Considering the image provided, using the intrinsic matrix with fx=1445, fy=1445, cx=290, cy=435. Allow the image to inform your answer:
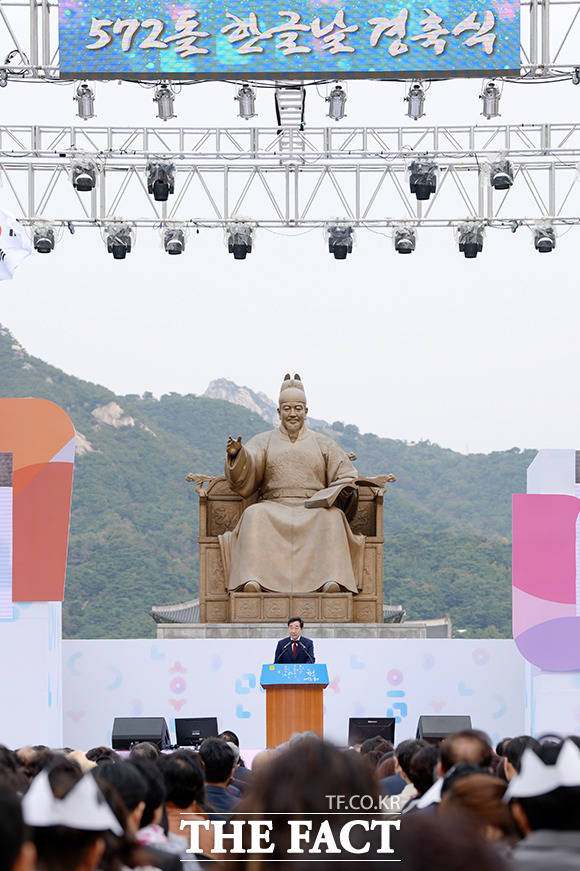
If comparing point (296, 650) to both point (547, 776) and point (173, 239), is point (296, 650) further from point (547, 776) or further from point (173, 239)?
point (547, 776)

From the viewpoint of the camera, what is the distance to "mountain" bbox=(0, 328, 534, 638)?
84.7 ft

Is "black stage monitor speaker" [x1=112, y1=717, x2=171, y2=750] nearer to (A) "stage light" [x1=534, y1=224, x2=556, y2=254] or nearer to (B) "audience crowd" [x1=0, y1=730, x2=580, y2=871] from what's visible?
(A) "stage light" [x1=534, y1=224, x2=556, y2=254]

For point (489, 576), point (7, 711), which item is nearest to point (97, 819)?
point (7, 711)

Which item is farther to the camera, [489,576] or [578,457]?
[489,576]

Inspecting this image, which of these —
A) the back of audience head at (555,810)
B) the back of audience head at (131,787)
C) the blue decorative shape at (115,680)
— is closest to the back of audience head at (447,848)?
the back of audience head at (555,810)

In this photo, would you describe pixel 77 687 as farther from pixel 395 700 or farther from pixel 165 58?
pixel 165 58

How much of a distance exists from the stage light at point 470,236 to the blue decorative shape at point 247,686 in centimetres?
371

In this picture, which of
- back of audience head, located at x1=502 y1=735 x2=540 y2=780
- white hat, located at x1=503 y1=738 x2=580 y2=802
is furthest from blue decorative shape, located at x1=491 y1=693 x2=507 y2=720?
white hat, located at x1=503 y1=738 x2=580 y2=802

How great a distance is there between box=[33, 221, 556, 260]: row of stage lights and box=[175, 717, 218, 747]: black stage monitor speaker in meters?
3.75

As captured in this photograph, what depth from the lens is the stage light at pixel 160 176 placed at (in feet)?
A: 35.2

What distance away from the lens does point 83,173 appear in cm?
1073

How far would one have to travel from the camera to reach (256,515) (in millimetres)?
10727

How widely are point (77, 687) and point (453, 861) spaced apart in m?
8.89

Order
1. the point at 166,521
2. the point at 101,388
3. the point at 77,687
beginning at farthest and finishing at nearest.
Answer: the point at 101,388 < the point at 166,521 < the point at 77,687
